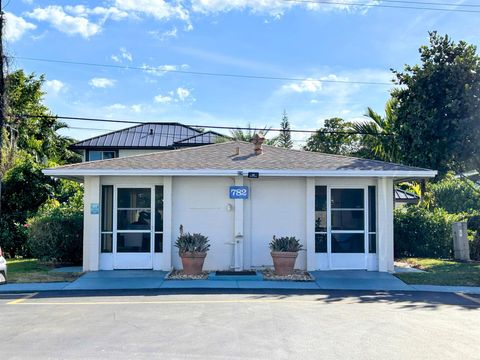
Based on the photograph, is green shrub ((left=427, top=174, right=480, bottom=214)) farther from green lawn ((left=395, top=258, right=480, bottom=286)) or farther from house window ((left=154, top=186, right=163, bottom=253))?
house window ((left=154, top=186, right=163, bottom=253))

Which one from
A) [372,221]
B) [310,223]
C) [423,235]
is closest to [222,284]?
[310,223]

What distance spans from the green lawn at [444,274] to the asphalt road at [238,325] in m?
1.66

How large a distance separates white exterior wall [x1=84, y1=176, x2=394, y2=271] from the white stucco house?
0.09 ft

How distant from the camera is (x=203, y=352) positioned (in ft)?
19.5

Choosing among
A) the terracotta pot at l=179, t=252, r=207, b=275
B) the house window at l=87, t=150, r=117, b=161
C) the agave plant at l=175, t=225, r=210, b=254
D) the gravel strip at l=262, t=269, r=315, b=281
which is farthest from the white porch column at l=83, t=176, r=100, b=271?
the house window at l=87, t=150, r=117, b=161

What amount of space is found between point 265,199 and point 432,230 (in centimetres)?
698

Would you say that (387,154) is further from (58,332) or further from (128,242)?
(58,332)

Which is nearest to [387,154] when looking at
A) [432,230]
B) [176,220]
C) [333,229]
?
[432,230]

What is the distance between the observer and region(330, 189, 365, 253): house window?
13.5m

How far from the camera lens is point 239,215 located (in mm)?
13148

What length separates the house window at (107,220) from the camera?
13.2 m

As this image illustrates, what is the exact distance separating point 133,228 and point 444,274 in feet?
28.2

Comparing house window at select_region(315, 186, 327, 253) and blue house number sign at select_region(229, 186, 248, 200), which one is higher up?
blue house number sign at select_region(229, 186, 248, 200)

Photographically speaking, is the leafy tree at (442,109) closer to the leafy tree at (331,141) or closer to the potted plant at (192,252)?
the potted plant at (192,252)
